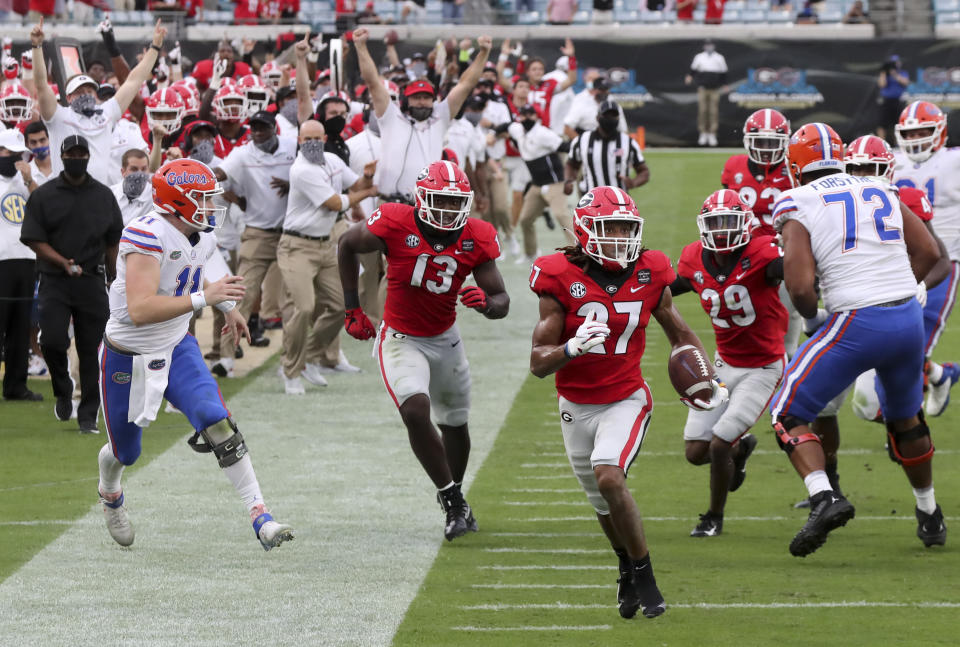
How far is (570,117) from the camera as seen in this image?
1850 centimetres

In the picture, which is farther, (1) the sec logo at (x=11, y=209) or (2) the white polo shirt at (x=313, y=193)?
(2) the white polo shirt at (x=313, y=193)

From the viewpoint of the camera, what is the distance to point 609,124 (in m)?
13.7

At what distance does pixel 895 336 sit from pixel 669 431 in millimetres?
3604

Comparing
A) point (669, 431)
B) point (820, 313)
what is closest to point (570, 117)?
point (669, 431)

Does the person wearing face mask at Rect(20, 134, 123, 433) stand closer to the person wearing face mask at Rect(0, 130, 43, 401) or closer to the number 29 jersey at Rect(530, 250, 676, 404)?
the person wearing face mask at Rect(0, 130, 43, 401)

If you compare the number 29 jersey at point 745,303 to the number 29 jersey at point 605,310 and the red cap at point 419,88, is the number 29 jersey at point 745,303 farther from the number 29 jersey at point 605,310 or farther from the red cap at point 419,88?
the red cap at point 419,88

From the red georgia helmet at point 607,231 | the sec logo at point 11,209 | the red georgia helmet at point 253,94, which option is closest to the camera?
the red georgia helmet at point 607,231

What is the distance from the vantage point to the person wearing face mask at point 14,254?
386 inches

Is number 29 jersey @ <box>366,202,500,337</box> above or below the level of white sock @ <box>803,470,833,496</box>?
above

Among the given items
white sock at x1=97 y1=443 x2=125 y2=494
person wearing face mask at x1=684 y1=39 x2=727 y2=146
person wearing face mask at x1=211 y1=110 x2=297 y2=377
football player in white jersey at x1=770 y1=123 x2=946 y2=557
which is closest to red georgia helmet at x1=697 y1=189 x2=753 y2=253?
football player in white jersey at x1=770 y1=123 x2=946 y2=557

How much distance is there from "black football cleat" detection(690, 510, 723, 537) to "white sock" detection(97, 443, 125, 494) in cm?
255

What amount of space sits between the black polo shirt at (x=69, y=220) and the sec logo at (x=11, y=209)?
76 centimetres

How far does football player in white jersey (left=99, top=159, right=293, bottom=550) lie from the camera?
6152mm

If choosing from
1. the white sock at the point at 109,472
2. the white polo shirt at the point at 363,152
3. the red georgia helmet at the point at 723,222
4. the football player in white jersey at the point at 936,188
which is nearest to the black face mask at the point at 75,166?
the white polo shirt at the point at 363,152
